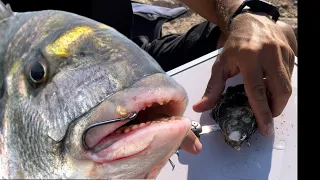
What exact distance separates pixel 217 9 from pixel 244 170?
750 millimetres

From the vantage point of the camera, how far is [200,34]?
1.93m

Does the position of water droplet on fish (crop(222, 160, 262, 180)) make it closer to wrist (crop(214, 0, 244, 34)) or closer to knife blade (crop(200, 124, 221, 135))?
knife blade (crop(200, 124, 221, 135))

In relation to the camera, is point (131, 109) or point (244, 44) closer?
point (131, 109)

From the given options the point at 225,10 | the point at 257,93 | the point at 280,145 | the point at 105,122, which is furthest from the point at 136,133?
the point at 225,10

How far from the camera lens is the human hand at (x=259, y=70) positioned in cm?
129

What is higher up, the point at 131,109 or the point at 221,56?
the point at 131,109

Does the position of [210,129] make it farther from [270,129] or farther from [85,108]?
[85,108]

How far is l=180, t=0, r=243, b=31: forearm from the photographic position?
67.2 inches

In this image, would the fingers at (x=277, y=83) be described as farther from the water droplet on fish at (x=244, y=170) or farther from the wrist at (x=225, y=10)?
the wrist at (x=225, y=10)

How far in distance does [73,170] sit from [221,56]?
2.65ft

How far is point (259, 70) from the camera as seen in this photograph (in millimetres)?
1292

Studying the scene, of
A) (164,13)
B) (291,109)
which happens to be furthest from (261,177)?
(164,13)
